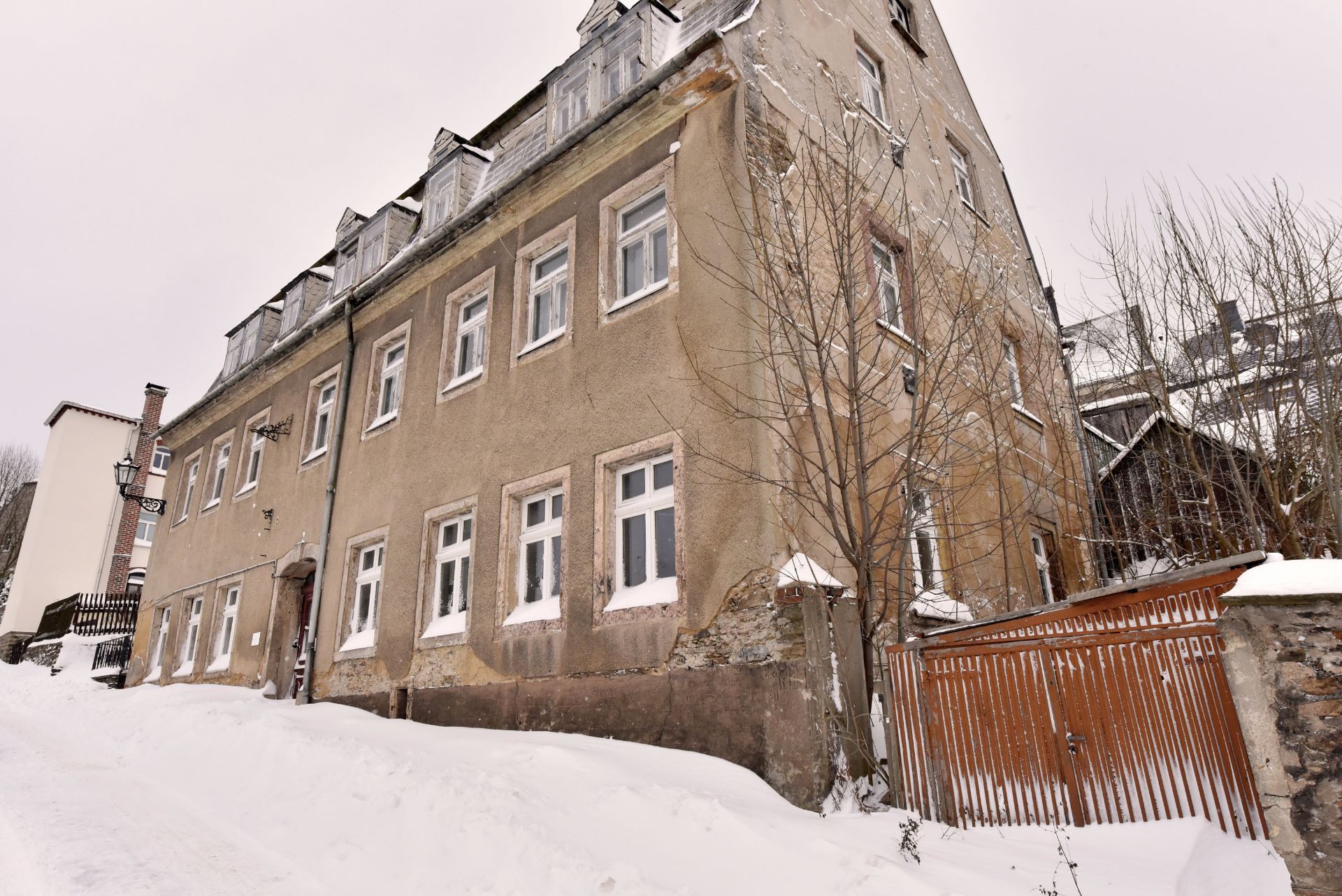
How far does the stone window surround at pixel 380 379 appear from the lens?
11.4 m

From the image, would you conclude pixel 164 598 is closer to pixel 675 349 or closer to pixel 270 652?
pixel 270 652

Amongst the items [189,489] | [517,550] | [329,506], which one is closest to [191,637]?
[189,489]

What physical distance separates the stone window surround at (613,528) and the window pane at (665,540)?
21 centimetres

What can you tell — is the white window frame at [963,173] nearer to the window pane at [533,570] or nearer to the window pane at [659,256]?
the window pane at [659,256]

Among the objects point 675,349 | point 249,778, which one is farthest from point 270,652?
point 675,349

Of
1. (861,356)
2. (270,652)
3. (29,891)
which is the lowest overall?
(29,891)

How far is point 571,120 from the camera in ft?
33.9

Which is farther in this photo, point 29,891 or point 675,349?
point 675,349

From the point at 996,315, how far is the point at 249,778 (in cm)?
1048

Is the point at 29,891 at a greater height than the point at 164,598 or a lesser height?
lesser

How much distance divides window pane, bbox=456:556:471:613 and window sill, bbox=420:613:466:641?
10 centimetres

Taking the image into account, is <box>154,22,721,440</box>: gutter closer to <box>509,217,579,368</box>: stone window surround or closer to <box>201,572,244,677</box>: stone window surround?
<box>509,217,579,368</box>: stone window surround

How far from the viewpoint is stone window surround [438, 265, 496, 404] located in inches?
399

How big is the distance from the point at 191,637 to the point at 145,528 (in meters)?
18.5
